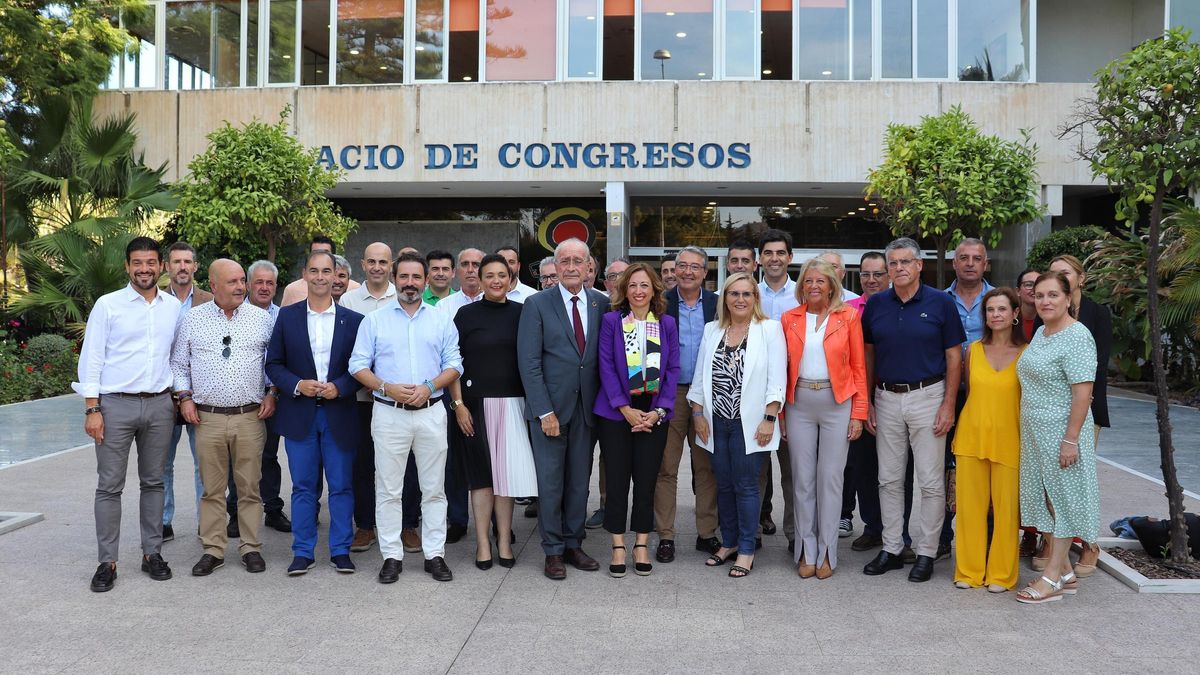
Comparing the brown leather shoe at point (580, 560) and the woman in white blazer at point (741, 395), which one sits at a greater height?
the woman in white blazer at point (741, 395)

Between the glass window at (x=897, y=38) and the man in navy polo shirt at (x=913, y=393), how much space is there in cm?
1310

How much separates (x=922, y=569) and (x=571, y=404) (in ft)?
7.51

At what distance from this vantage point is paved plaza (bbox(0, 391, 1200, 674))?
4242 mm

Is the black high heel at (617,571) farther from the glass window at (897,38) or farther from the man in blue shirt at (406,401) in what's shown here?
the glass window at (897,38)

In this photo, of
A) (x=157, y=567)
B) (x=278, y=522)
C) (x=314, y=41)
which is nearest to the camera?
(x=157, y=567)

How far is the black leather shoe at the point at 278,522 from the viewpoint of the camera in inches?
263

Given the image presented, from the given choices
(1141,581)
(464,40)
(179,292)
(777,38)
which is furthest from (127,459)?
(777,38)

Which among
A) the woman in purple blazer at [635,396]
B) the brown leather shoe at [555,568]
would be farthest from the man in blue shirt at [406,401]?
the woman in purple blazer at [635,396]

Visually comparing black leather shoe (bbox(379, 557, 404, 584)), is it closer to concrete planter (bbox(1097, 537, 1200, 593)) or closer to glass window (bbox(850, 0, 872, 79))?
concrete planter (bbox(1097, 537, 1200, 593))

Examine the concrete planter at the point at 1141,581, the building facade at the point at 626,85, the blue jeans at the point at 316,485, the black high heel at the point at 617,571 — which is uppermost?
the building facade at the point at 626,85

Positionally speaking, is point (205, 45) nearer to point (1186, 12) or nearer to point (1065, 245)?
point (1065, 245)

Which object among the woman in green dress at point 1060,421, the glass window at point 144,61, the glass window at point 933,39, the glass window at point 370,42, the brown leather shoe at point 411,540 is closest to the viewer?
the woman in green dress at point 1060,421

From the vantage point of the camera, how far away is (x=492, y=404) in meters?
5.79

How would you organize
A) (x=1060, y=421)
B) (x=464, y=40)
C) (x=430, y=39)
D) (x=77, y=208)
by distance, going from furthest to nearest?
(x=430, y=39), (x=464, y=40), (x=77, y=208), (x=1060, y=421)
